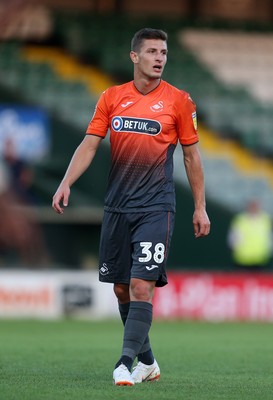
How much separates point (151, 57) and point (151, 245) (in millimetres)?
1221

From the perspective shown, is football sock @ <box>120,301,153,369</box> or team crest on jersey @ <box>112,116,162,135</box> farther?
team crest on jersey @ <box>112,116,162,135</box>

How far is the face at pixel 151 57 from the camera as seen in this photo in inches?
295

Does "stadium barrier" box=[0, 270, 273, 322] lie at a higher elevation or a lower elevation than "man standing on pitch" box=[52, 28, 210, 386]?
lower

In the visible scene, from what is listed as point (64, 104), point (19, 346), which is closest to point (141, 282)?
point (19, 346)

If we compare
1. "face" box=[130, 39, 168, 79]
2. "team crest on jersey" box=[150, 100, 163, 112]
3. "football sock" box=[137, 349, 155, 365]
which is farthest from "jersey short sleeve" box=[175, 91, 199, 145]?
"football sock" box=[137, 349, 155, 365]

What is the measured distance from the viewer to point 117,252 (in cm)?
753

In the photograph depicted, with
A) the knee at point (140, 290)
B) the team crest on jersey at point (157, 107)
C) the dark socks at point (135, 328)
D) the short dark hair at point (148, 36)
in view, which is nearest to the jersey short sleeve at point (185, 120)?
the team crest on jersey at point (157, 107)

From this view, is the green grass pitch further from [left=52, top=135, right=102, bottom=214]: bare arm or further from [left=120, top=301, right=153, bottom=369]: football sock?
[left=52, top=135, right=102, bottom=214]: bare arm

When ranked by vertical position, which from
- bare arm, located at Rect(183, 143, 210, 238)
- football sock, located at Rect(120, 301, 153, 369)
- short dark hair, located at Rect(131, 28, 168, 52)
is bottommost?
football sock, located at Rect(120, 301, 153, 369)

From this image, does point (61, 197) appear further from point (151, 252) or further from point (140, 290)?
point (140, 290)

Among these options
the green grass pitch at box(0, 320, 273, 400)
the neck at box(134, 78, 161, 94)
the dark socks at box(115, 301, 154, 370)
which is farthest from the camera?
the neck at box(134, 78, 161, 94)

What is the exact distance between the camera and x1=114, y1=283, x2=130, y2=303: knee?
7.66 meters

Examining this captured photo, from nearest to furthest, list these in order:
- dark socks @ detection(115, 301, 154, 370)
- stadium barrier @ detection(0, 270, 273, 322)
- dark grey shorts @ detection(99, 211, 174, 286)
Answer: dark socks @ detection(115, 301, 154, 370) → dark grey shorts @ detection(99, 211, 174, 286) → stadium barrier @ detection(0, 270, 273, 322)

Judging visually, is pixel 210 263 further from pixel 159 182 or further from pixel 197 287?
pixel 159 182
